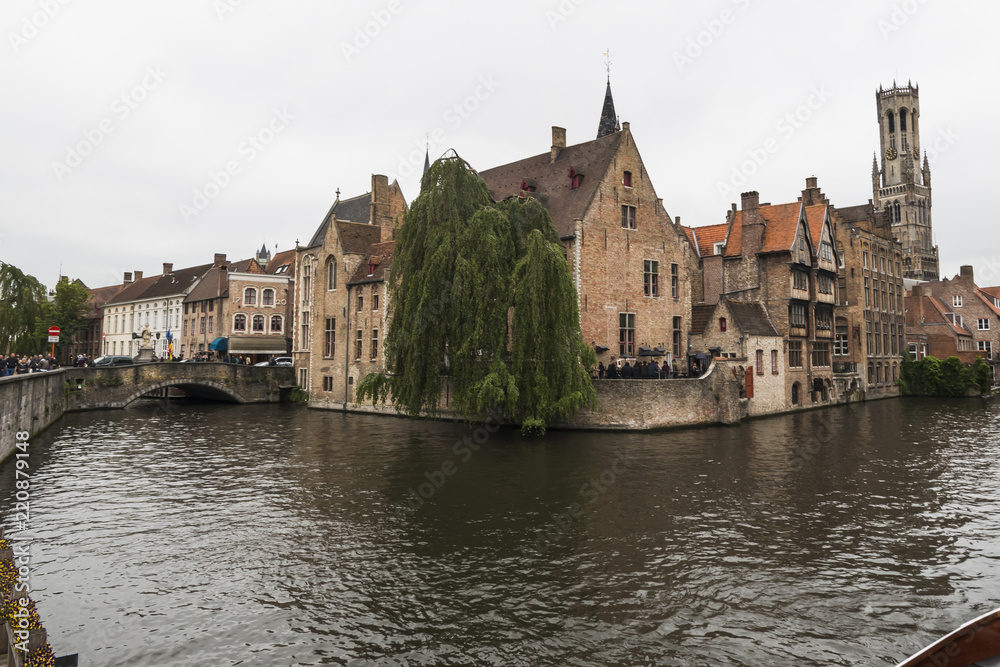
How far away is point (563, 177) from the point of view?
123 feet

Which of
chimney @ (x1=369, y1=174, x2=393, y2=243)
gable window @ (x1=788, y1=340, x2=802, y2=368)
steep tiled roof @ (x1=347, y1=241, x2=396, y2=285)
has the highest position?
chimney @ (x1=369, y1=174, x2=393, y2=243)

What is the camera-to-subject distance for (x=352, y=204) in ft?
185

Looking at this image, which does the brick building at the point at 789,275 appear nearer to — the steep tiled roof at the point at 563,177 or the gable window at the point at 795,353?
the gable window at the point at 795,353

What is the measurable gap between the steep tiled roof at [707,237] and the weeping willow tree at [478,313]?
21.1 meters

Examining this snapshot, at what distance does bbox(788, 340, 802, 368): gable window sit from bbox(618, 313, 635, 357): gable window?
11.3 metres

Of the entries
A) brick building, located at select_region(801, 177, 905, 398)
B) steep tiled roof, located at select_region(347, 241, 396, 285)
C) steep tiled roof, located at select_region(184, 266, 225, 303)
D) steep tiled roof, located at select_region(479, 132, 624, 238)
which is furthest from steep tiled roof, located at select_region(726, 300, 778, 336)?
steep tiled roof, located at select_region(184, 266, 225, 303)

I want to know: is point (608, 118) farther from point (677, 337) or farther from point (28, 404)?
point (28, 404)

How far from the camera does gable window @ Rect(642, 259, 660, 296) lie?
1443 inches

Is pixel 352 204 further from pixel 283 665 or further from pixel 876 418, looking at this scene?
pixel 283 665

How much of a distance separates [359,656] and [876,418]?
36.7 m

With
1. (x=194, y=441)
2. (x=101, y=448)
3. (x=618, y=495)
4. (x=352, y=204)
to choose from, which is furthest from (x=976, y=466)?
(x=352, y=204)

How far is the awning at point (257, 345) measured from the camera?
55125mm

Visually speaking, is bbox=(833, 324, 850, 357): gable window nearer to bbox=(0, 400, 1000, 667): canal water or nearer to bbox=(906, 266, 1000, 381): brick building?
bbox=(906, 266, 1000, 381): brick building

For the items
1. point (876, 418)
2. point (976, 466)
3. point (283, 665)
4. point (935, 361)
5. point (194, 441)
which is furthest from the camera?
point (935, 361)
